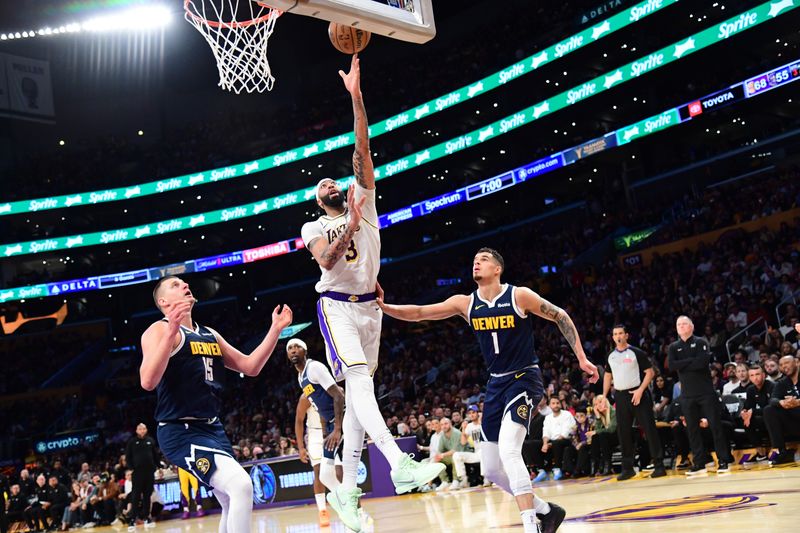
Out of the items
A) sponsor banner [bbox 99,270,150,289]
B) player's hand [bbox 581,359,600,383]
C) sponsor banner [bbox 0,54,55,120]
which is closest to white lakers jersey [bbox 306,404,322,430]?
player's hand [bbox 581,359,600,383]

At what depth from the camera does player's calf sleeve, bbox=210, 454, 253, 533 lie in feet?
16.6

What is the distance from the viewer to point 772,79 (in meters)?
26.0

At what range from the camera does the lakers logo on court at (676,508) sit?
22.5ft

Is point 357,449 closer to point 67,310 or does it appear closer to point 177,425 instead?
point 177,425

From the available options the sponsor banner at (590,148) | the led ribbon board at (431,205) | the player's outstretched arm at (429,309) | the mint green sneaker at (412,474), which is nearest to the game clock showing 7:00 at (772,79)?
the led ribbon board at (431,205)

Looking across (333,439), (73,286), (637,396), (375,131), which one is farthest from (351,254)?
(73,286)

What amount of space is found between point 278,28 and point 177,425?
41.4 m

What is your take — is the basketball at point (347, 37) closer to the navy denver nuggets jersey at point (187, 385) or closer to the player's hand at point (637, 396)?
the navy denver nuggets jersey at point (187, 385)

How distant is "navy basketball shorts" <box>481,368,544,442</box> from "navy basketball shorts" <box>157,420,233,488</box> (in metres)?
2.10

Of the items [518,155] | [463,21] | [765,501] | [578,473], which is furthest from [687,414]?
[463,21]

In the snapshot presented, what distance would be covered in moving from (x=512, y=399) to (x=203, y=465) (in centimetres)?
244

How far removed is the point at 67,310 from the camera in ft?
142

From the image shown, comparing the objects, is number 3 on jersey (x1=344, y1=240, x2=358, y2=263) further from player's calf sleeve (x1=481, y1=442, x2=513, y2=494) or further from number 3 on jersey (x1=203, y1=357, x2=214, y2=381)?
Result: player's calf sleeve (x1=481, y1=442, x2=513, y2=494)

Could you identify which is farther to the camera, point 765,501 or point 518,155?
point 518,155
